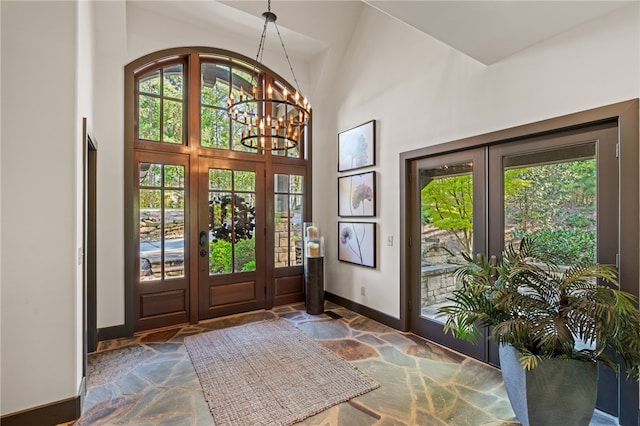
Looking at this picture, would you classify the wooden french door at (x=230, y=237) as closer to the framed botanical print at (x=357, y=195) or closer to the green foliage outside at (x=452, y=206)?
the framed botanical print at (x=357, y=195)

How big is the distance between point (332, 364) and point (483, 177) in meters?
2.37

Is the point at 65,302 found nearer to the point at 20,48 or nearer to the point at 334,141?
the point at 20,48

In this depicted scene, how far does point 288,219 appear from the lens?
5035mm

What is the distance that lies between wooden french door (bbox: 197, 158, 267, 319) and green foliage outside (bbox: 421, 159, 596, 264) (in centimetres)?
288

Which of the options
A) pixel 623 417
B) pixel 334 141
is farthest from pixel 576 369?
pixel 334 141

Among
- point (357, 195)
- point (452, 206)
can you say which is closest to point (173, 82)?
point (357, 195)

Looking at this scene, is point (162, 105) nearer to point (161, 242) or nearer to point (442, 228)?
point (161, 242)

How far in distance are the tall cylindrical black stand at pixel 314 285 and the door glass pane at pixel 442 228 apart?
148 cm

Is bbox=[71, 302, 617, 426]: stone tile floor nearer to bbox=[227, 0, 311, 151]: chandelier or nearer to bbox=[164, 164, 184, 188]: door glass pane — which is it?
bbox=[164, 164, 184, 188]: door glass pane

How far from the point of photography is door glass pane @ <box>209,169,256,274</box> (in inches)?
174

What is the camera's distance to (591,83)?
230 centimetres

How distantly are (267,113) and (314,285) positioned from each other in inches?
97.5

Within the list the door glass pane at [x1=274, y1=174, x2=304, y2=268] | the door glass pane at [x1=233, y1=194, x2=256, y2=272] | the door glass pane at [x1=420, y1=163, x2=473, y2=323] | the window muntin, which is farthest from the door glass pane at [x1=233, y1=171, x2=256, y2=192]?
the door glass pane at [x1=420, y1=163, x2=473, y2=323]

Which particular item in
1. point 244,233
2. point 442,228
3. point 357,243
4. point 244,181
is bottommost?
point 357,243
